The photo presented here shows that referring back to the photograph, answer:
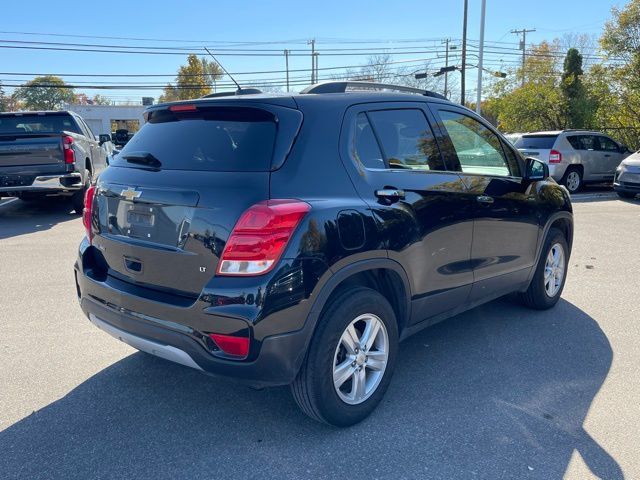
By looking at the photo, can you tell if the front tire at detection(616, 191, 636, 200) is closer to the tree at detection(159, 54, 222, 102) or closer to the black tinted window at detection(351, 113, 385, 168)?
the black tinted window at detection(351, 113, 385, 168)

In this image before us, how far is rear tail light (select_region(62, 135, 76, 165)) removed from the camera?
9.56 metres

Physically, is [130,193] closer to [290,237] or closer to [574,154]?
[290,237]

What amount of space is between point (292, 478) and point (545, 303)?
10.7 ft

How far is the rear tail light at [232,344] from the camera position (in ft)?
8.30

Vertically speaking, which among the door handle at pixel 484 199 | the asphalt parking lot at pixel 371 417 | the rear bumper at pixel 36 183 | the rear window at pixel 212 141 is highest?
the rear window at pixel 212 141

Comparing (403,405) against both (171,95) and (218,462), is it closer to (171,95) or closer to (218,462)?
(218,462)

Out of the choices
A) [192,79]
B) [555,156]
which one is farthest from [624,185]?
[192,79]

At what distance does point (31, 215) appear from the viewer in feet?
34.8

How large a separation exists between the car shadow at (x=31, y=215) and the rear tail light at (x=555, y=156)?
38.2 feet

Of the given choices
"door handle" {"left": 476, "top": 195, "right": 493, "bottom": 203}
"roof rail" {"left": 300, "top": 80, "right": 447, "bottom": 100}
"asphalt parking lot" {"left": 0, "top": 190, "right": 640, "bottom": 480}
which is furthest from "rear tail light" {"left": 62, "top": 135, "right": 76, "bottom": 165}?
"door handle" {"left": 476, "top": 195, "right": 493, "bottom": 203}

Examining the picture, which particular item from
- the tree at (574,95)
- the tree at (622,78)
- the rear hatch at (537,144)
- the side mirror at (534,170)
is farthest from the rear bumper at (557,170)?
the tree at (574,95)

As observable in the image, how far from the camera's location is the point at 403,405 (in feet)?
10.7

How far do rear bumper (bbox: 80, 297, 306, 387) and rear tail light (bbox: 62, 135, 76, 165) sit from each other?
25.7 ft

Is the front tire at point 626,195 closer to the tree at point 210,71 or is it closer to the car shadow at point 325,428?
the car shadow at point 325,428
